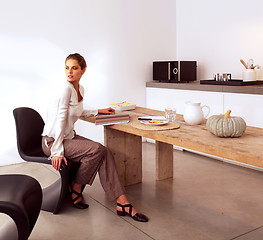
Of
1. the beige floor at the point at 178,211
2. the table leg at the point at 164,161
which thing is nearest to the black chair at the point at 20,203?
the beige floor at the point at 178,211

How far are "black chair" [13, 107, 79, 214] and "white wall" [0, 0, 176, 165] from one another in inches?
50.8

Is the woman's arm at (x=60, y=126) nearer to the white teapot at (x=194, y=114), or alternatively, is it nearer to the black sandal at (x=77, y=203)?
the black sandal at (x=77, y=203)

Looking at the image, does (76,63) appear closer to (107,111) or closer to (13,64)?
(107,111)

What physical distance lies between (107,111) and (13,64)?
1543mm

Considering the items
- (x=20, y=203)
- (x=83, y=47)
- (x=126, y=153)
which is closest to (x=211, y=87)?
(x=126, y=153)

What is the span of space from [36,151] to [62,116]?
41 cm

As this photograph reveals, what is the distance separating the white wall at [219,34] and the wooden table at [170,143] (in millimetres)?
1673

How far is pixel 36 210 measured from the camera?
1.90 metres

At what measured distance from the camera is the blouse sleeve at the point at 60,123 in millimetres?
2525

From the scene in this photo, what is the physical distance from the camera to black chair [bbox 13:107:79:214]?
2.59 m

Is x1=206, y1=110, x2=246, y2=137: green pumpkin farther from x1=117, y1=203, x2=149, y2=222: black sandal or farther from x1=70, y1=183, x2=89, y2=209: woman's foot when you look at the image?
x1=70, y1=183, x2=89, y2=209: woman's foot

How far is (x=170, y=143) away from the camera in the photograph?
208cm

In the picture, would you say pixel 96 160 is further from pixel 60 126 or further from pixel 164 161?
pixel 164 161

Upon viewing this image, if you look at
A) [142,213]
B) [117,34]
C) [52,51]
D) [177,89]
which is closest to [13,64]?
[52,51]
